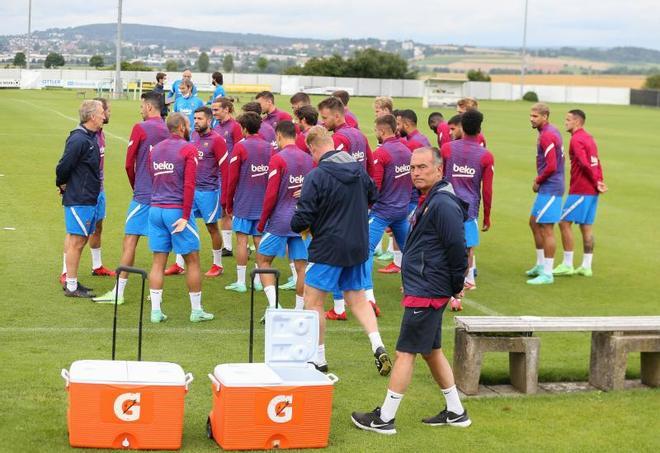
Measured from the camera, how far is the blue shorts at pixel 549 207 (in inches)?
571

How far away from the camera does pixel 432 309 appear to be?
800 cm

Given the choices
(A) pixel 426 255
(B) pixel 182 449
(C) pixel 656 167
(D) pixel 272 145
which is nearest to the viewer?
(B) pixel 182 449

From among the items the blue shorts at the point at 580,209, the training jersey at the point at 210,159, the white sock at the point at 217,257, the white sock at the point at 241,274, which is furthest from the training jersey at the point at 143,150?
the blue shorts at the point at 580,209

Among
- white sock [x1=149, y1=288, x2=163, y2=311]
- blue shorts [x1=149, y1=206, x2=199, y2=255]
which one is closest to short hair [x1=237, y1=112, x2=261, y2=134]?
blue shorts [x1=149, y1=206, x2=199, y2=255]

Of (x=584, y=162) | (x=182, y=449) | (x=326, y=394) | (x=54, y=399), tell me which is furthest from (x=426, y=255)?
(x=584, y=162)

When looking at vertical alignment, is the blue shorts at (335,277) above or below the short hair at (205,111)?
below

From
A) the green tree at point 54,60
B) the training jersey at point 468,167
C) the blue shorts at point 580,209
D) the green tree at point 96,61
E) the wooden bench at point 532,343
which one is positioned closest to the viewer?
the wooden bench at point 532,343

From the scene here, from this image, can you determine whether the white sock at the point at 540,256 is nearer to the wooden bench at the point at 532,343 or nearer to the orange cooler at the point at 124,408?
the wooden bench at the point at 532,343

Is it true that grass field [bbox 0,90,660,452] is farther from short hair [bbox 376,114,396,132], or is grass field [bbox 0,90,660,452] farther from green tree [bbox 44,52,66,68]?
green tree [bbox 44,52,66,68]

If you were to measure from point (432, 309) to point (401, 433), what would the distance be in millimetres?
976

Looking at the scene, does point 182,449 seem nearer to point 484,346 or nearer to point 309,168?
point 484,346

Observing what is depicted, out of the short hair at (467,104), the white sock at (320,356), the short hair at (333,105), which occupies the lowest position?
the white sock at (320,356)

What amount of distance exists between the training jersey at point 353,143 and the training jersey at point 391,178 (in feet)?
1.04

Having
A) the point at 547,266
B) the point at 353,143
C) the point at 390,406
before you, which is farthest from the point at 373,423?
the point at 547,266
